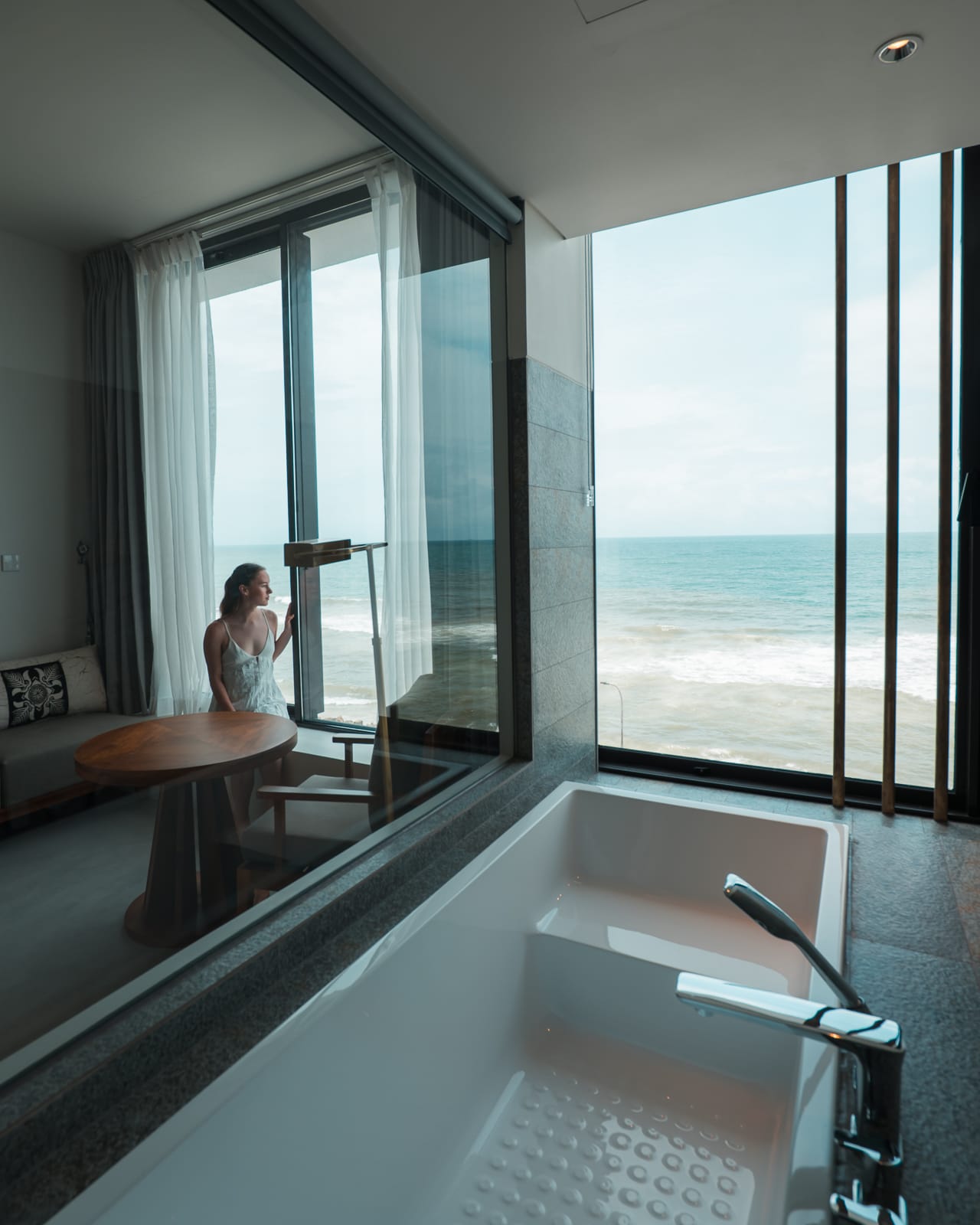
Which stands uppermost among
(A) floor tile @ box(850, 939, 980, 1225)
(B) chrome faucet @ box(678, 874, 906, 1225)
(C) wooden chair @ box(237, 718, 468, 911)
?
(C) wooden chair @ box(237, 718, 468, 911)

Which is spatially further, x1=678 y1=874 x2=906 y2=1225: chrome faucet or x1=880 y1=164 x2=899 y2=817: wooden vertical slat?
x1=880 y1=164 x2=899 y2=817: wooden vertical slat

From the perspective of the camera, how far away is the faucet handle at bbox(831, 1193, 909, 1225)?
88 cm

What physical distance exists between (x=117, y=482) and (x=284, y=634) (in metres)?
0.44

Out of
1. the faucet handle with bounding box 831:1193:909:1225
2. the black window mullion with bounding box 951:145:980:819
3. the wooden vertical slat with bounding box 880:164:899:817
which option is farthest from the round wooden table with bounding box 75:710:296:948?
the black window mullion with bounding box 951:145:980:819

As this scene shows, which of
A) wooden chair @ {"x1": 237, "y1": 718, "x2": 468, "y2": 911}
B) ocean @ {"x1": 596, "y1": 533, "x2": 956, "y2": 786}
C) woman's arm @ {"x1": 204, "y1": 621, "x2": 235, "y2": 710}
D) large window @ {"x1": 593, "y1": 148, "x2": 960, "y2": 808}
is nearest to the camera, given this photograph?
woman's arm @ {"x1": 204, "y1": 621, "x2": 235, "y2": 710}

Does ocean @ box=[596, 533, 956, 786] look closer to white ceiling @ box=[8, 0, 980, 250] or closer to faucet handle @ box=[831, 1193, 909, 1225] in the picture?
white ceiling @ box=[8, 0, 980, 250]

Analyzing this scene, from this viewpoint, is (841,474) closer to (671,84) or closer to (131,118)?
(671,84)

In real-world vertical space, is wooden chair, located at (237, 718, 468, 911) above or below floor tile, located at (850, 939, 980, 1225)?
above

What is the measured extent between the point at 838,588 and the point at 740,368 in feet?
20.7

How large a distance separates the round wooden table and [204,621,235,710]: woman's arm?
0.03 m

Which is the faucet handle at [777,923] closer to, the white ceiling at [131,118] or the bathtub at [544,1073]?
the bathtub at [544,1073]

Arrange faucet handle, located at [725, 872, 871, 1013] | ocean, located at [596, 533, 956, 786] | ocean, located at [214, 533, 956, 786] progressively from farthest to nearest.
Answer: ocean, located at [596, 533, 956, 786], ocean, located at [214, 533, 956, 786], faucet handle, located at [725, 872, 871, 1013]

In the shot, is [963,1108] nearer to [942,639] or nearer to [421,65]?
[942,639]

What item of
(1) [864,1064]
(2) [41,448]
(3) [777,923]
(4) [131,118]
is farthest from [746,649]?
(2) [41,448]
